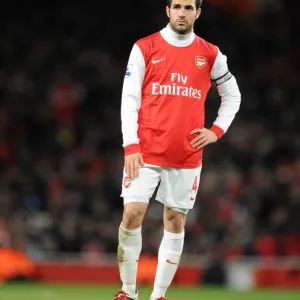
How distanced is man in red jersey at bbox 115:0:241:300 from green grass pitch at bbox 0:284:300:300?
3517 mm

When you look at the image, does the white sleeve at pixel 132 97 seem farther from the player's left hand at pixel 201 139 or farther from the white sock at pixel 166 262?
the white sock at pixel 166 262

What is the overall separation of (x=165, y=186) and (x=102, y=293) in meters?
4.97

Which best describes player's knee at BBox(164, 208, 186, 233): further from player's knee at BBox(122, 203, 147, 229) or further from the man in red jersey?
player's knee at BBox(122, 203, 147, 229)

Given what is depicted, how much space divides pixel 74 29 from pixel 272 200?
530 centimetres

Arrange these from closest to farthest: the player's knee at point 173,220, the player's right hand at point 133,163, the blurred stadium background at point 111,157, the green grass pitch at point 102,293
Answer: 1. the player's right hand at point 133,163
2. the player's knee at point 173,220
3. the green grass pitch at point 102,293
4. the blurred stadium background at point 111,157

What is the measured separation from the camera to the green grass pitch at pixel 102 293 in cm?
1076

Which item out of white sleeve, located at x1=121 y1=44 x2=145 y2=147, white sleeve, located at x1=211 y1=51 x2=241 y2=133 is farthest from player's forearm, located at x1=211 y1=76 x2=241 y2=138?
white sleeve, located at x1=121 y1=44 x2=145 y2=147

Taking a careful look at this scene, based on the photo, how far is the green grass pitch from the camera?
10760mm

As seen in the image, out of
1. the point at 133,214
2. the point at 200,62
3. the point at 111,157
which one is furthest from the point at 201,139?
the point at 111,157

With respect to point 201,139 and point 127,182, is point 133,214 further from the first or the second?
point 201,139

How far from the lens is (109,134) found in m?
15.8

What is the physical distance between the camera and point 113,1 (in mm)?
18219

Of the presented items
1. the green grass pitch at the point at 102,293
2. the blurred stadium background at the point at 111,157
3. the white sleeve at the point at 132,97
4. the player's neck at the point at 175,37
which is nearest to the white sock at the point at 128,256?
the white sleeve at the point at 132,97

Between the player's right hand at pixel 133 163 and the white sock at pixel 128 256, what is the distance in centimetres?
40
